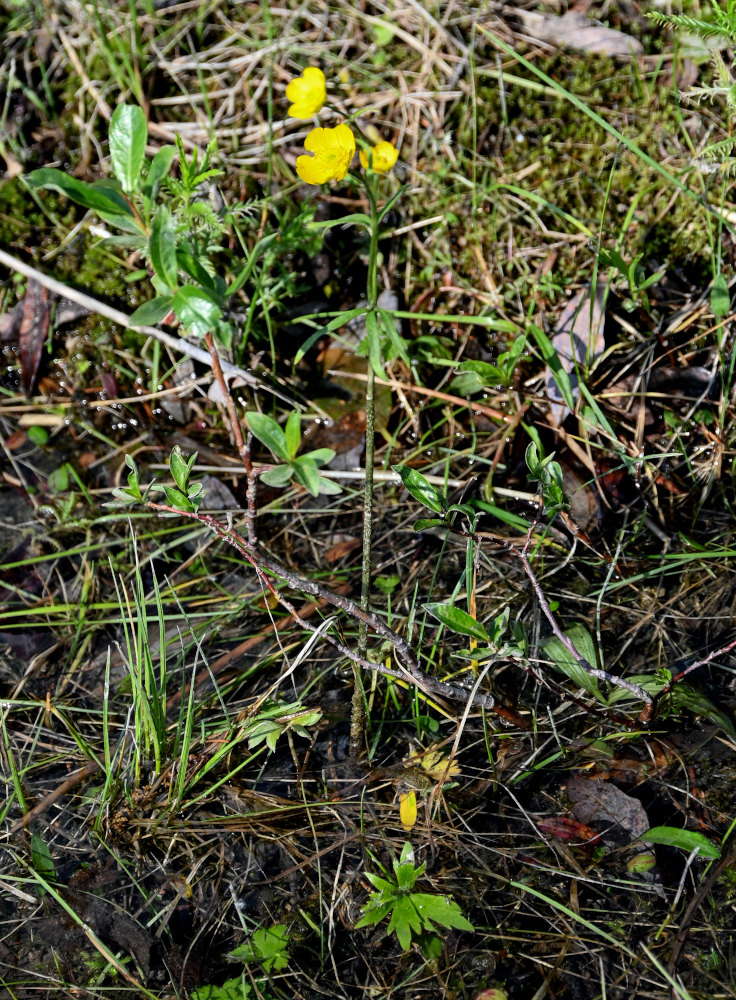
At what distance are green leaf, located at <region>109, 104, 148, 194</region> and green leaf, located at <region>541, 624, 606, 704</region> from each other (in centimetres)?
143

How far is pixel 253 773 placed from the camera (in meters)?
1.96

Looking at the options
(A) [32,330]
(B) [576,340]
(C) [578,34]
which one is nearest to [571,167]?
(C) [578,34]

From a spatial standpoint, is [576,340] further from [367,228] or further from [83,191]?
[83,191]

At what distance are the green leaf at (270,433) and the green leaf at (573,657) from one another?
3.03ft

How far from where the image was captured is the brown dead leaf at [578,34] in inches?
117

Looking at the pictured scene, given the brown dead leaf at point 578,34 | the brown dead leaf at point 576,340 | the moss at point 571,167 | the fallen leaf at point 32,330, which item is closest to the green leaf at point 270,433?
the brown dead leaf at point 576,340

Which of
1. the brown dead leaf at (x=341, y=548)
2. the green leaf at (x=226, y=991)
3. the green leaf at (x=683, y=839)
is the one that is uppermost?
the green leaf at (x=683, y=839)

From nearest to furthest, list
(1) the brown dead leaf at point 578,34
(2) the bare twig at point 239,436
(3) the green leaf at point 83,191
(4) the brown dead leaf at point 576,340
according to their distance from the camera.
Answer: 1. (3) the green leaf at point 83,191
2. (2) the bare twig at point 239,436
3. (4) the brown dead leaf at point 576,340
4. (1) the brown dead leaf at point 578,34

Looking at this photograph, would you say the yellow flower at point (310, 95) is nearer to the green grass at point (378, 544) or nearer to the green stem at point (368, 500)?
the green stem at point (368, 500)

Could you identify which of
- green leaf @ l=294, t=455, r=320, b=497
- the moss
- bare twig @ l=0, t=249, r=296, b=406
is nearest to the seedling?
green leaf @ l=294, t=455, r=320, b=497

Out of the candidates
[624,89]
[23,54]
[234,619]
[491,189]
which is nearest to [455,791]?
[234,619]

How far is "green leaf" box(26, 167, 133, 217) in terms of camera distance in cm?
136

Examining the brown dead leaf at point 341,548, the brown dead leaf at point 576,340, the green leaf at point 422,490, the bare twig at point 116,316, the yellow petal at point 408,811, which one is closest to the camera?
the green leaf at point 422,490

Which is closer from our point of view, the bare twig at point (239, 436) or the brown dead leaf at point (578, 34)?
the bare twig at point (239, 436)
